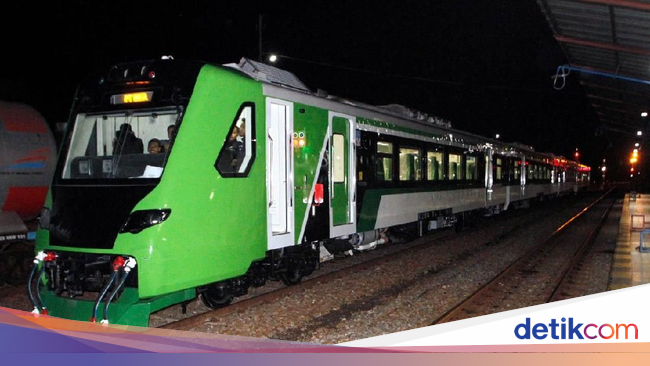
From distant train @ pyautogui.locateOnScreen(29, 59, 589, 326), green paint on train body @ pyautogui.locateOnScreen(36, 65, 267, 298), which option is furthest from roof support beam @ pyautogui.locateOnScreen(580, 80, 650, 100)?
green paint on train body @ pyautogui.locateOnScreen(36, 65, 267, 298)

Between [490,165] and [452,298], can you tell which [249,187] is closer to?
[452,298]

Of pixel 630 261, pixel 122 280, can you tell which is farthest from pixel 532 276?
pixel 122 280

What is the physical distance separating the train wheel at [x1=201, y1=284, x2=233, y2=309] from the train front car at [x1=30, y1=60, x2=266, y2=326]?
1.84ft

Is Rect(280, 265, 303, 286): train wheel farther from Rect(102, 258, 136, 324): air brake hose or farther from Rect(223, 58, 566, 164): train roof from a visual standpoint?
Rect(102, 258, 136, 324): air brake hose

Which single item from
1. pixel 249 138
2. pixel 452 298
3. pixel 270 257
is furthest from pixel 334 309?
pixel 249 138

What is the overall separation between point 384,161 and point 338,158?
2.17 metres

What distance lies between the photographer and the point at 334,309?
8.33 meters

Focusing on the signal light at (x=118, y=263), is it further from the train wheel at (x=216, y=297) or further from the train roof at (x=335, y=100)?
the train roof at (x=335, y=100)

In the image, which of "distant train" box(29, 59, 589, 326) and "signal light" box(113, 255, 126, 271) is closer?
"signal light" box(113, 255, 126, 271)

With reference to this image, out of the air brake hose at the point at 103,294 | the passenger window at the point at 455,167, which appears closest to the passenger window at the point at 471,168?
the passenger window at the point at 455,167

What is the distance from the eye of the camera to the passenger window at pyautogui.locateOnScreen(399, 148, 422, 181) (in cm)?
1279

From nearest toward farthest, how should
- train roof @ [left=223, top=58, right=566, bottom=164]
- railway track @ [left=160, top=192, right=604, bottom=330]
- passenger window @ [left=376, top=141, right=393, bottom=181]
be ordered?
railway track @ [left=160, top=192, right=604, bottom=330]
train roof @ [left=223, top=58, right=566, bottom=164]
passenger window @ [left=376, top=141, right=393, bottom=181]

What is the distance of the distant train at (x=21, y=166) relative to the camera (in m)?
9.76

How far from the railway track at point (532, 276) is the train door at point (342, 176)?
2.46 metres
